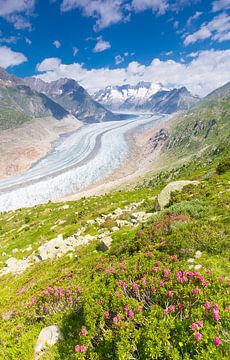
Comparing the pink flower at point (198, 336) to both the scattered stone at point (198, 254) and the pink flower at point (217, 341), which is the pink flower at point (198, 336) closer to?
the pink flower at point (217, 341)

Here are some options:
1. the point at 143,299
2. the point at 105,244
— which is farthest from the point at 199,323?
the point at 105,244

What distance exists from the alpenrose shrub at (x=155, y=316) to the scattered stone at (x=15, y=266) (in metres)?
14.4

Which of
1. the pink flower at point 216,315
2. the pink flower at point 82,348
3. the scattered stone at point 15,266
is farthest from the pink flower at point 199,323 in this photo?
the scattered stone at point 15,266

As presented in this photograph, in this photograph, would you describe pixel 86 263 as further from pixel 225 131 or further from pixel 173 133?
pixel 173 133

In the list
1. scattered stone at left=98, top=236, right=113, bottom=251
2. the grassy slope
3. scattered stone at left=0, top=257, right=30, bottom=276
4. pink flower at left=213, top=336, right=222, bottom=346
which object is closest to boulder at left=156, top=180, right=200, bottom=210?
the grassy slope

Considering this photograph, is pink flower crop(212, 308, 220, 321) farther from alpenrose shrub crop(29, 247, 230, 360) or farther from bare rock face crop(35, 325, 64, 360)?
bare rock face crop(35, 325, 64, 360)

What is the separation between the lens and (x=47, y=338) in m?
9.27

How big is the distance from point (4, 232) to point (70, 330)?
117 feet

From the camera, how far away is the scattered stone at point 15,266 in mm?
21850

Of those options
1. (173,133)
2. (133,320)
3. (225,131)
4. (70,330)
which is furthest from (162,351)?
(173,133)

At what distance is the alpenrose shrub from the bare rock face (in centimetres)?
128

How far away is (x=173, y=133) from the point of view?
184 metres

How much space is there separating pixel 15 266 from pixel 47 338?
15353 mm

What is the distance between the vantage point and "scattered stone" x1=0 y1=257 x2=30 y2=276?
21.9 meters
